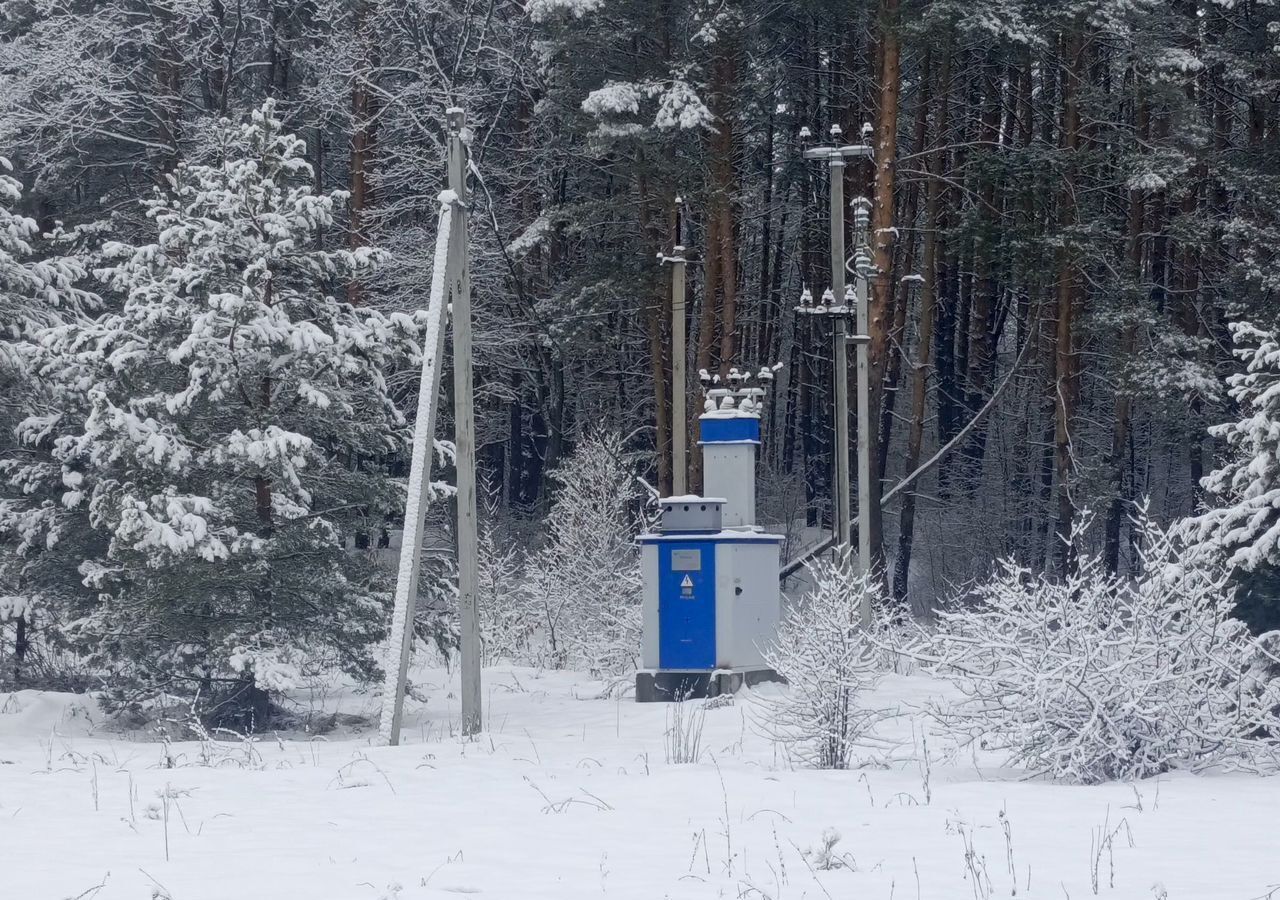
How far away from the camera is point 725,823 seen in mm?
7992

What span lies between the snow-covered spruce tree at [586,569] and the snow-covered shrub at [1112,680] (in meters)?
10.6

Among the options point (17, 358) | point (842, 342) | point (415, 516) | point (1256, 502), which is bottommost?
point (415, 516)

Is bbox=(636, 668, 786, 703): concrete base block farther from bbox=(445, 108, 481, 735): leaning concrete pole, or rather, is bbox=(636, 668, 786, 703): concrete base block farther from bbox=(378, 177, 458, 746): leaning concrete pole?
bbox=(378, 177, 458, 746): leaning concrete pole

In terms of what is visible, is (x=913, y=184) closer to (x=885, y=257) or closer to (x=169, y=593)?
(x=885, y=257)

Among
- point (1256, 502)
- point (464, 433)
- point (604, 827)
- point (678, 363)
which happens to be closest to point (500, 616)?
point (678, 363)

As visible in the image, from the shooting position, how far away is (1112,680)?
9.28 metres

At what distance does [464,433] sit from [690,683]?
3.63 meters

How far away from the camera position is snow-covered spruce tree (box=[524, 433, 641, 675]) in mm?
21062

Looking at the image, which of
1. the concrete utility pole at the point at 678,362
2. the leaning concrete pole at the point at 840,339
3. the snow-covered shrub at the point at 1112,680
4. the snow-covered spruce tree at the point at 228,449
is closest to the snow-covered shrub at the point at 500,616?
the concrete utility pole at the point at 678,362

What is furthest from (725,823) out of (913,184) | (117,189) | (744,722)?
(913,184)

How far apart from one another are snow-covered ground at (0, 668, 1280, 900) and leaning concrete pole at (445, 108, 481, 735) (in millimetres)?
1298

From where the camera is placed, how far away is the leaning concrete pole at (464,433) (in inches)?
523

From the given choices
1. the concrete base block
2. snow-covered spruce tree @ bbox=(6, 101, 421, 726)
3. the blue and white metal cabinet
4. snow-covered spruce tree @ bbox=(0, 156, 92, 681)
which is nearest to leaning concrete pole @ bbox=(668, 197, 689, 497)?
the blue and white metal cabinet

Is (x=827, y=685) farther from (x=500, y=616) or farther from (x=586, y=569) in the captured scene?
(x=500, y=616)
